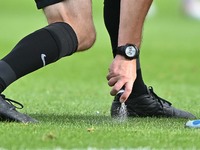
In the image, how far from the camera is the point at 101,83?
9625 millimetres

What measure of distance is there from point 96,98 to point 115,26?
1.58 meters

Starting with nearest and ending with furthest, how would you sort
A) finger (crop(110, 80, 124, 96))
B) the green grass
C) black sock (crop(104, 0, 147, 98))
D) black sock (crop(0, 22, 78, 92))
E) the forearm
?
the green grass, finger (crop(110, 80, 124, 96)), black sock (crop(0, 22, 78, 92)), the forearm, black sock (crop(104, 0, 147, 98))

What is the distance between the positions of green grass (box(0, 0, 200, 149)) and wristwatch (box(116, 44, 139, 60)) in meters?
0.38

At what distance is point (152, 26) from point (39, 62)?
18453 mm

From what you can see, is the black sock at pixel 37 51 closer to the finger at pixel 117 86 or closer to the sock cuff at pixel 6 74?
the sock cuff at pixel 6 74

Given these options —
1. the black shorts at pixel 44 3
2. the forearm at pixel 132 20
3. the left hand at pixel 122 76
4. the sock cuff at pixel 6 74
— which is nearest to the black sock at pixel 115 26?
the black shorts at pixel 44 3

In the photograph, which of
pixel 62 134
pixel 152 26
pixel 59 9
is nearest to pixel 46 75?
pixel 59 9

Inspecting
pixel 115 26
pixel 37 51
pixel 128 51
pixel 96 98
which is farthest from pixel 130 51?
pixel 96 98

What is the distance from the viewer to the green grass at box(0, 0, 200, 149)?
3.85 meters

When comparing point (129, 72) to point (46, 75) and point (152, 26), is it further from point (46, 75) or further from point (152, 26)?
point (152, 26)

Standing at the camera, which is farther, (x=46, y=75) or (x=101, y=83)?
(x=46, y=75)

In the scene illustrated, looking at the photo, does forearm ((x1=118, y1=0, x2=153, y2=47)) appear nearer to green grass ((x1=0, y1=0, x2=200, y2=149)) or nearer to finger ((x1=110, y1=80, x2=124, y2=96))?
finger ((x1=110, y1=80, x2=124, y2=96))

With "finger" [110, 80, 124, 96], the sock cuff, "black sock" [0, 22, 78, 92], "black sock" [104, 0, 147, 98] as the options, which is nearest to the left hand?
"finger" [110, 80, 124, 96]

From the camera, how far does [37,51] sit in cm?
466
